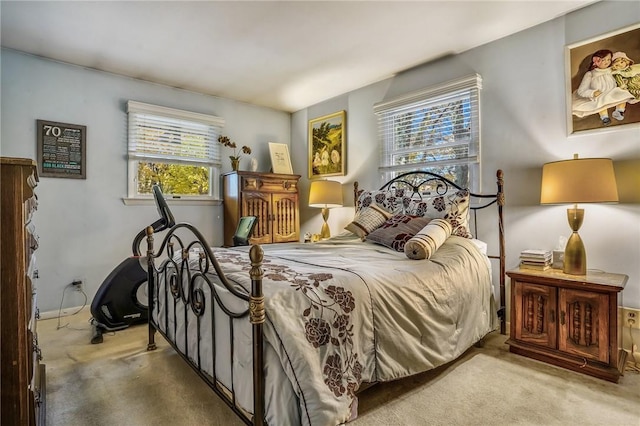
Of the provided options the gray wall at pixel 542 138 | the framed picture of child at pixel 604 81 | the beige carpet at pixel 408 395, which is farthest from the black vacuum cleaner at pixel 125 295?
the framed picture of child at pixel 604 81

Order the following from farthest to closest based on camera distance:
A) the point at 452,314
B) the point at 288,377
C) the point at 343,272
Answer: the point at 452,314 → the point at 343,272 → the point at 288,377

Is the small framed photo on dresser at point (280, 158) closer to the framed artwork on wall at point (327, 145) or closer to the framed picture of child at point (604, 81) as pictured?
the framed artwork on wall at point (327, 145)

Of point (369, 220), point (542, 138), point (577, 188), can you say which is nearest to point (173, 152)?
point (369, 220)

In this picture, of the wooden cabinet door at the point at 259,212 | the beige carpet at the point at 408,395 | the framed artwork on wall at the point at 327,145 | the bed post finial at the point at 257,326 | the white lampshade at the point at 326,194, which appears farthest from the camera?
the framed artwork on wall at the point at 327,145

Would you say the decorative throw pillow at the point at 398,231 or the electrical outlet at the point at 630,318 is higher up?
the decorative throw pillow at the point at 398,231

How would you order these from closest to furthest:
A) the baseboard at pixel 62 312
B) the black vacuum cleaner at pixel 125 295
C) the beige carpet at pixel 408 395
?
the beige carpet at pixel 408 395, the black vacuum cleaner at pixel 125 295, the baseboard at pixel 62 312

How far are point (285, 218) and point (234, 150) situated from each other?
1159mm

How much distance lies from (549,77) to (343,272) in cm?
233

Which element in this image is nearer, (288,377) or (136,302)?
(288,377)

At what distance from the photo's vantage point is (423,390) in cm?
176

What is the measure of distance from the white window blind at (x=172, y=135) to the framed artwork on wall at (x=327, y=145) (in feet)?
4.12

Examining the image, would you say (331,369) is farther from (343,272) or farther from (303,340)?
(343,272)

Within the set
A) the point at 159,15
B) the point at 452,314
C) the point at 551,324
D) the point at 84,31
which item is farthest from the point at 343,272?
the point at 84,31

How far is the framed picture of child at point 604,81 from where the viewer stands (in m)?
2.17
